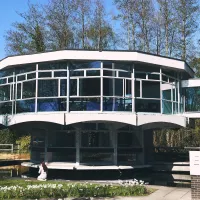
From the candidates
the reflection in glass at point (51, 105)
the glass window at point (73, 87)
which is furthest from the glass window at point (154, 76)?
the reflection in glass at point (51, 105)

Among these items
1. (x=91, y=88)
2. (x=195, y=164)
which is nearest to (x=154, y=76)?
(x=91, y=88)

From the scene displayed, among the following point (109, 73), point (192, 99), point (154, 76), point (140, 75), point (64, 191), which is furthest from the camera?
point (192, 99)

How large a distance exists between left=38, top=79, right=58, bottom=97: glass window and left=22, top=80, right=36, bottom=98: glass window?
0.47 m

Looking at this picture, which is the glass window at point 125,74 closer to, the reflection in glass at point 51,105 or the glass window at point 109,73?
the glass window at point 109,73

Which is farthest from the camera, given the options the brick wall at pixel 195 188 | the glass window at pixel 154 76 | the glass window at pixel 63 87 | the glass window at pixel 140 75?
the glass window at pixel 154 76

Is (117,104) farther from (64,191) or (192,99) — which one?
(64,191)

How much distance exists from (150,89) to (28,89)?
250 inches

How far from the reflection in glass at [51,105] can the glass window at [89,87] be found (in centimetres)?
102

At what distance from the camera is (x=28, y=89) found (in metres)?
17.6

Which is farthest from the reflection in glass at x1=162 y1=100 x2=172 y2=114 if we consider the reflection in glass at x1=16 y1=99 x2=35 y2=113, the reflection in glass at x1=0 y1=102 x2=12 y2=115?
the reflection in glass at x1=0 y1=102 x2=12 y2=115

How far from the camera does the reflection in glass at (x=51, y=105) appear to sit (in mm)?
16500

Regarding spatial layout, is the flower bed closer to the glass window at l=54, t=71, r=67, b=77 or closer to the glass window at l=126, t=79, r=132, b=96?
the glass window at l=126, t=79, r=132, b=96

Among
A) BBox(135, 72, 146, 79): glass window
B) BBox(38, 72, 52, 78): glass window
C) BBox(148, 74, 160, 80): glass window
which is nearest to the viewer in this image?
Answer: BBox(38, 72, 52, 78): glass window

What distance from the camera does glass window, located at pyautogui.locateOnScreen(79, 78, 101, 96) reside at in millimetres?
16453
